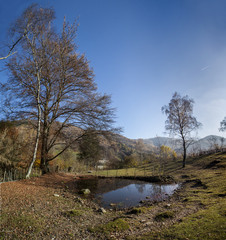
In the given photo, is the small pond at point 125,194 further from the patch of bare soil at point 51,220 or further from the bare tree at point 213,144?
the bare tree at point 213,144

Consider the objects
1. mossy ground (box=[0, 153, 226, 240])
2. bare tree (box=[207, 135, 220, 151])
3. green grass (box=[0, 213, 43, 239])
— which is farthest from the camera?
bare tree (box=[207, 135, 220, 151])

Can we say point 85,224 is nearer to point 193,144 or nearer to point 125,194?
point 125,194

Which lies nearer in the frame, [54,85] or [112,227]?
[112,227]

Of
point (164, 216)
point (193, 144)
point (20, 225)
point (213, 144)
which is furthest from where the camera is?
point (213, 144)

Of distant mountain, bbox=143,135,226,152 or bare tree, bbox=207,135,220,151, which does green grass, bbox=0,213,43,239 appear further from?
bare tree, bbox=207,135,220,151

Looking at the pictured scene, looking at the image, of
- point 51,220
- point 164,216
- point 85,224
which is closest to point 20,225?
point 51,220

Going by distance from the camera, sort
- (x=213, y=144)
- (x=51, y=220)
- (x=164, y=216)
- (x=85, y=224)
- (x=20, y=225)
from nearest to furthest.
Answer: (x=20, y=225)
(x=51, y=220)
(x=85, y=224)
(x=164, y=216)
(x=213, y=144)

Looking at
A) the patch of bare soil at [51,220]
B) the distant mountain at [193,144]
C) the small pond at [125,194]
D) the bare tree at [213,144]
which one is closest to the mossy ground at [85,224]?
the patch of bare soil at [51,220]

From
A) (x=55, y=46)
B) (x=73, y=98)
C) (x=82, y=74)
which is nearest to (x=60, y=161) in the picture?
(x=73, y=98)

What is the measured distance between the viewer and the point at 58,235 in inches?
134

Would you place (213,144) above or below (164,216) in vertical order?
above

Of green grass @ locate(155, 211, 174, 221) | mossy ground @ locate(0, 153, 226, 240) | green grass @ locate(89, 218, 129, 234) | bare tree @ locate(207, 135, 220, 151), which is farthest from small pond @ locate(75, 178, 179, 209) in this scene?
bare tree @ locate(207, 135, 220, 151)

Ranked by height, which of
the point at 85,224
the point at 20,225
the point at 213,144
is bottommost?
the point at 85,224

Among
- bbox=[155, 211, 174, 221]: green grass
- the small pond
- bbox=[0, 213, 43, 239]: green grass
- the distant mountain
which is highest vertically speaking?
the distant mountain
